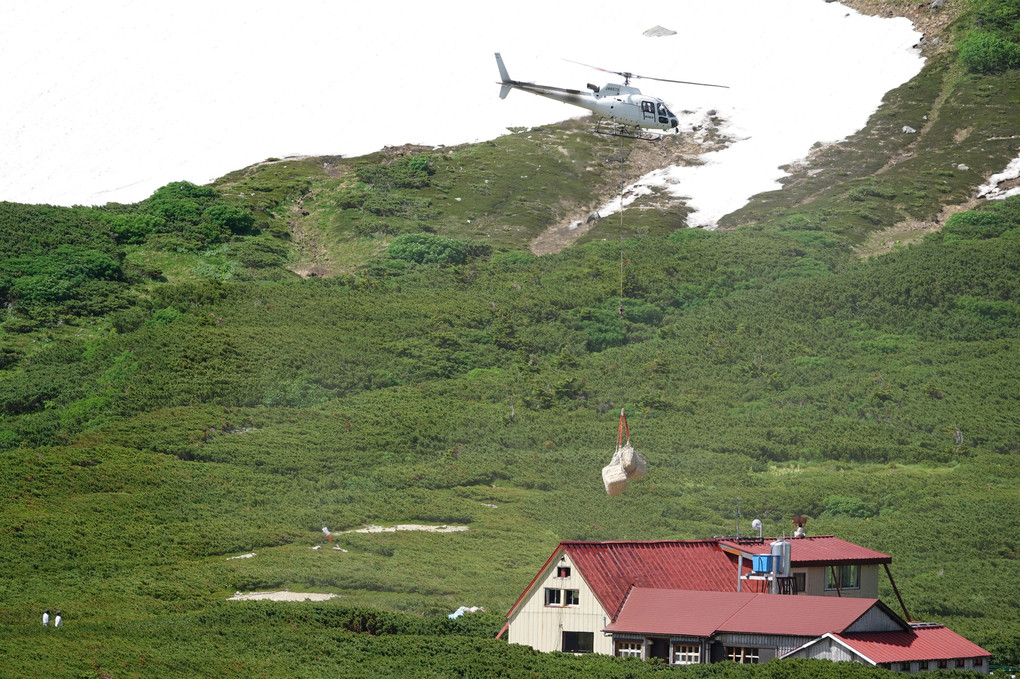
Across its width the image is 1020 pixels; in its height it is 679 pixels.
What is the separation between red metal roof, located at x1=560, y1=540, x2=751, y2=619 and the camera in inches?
1582

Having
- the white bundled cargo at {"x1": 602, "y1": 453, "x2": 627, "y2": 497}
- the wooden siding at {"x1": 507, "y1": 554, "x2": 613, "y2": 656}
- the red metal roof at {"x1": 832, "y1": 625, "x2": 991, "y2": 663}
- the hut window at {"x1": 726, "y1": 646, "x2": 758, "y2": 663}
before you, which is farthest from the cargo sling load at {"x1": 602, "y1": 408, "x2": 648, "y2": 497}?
the red metal roof at {"x1": 832, "y1": 625, "x2": 991, "y2": 663}

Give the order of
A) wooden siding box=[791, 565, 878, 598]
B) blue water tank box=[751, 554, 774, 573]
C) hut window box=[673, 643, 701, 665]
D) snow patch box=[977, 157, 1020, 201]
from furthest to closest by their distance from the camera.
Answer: snow patch box=[977, 157, 1020, 201] < wooden siding box=[791, 565, 878, 598] < blue water tank box=[751, 554, 774, 573] < hut window box=[673, 643, 701, 665]

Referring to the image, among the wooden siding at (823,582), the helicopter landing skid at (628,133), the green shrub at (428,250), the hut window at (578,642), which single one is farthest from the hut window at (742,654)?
the green shrub at (428,250)

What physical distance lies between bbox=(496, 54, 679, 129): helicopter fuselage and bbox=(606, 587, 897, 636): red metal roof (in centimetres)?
2394

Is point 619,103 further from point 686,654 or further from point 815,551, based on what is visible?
point 686,654

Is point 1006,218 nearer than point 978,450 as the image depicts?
No

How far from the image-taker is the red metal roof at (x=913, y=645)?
3566 cm

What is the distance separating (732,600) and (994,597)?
16850mm

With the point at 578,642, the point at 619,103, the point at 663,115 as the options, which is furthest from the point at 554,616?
the point at 663,115

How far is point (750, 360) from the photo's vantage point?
261ft

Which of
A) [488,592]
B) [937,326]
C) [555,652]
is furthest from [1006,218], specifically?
[555,652]

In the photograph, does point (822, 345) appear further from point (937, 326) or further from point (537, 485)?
point (537, 485)

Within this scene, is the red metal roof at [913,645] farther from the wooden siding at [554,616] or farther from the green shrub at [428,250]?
the green shrub at [428,250]

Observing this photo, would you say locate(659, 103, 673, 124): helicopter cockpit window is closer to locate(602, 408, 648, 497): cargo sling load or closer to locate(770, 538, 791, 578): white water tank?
locate(602, 408, 648, 497): cargo sling load
